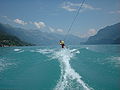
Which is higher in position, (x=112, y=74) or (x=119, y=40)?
(x=119, y=40)

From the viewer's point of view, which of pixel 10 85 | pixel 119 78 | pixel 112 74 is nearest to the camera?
pixel 10 85

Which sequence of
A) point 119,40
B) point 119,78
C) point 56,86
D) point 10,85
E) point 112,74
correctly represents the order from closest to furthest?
point 56,86 → point 10,85 → point 119,78 → point 112,74 → point 119,40

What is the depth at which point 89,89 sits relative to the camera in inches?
372

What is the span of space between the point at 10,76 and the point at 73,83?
6165 mm

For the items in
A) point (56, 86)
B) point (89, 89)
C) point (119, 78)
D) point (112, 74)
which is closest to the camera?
point (89, 89)

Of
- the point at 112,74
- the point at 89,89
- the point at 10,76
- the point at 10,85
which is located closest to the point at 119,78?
the point at 112,74

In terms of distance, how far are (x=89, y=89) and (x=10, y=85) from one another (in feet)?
18.0

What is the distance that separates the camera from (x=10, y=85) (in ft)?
35.9

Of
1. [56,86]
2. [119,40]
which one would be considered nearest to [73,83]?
[56,86]

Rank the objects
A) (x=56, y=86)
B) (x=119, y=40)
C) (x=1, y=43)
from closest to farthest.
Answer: (x=56, y=86) < (x=1, y=43) < (x=119, y=40)

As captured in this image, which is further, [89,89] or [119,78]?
[119,78]

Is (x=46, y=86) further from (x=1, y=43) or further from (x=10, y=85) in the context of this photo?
(x=1, y=43)

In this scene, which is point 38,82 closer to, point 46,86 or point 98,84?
point 46,86

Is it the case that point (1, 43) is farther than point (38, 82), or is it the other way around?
point (1, 43)
